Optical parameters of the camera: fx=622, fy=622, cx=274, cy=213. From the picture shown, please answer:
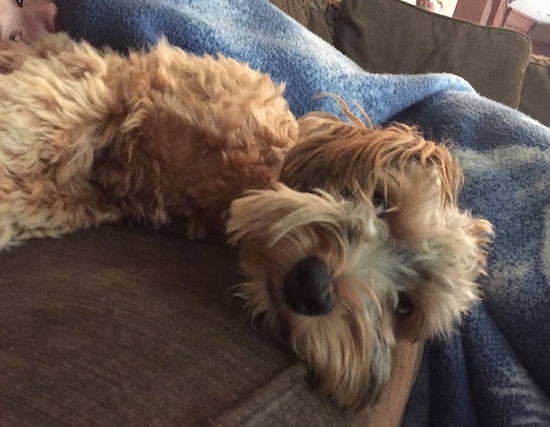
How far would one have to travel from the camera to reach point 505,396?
127cm

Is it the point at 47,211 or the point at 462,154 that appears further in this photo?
the point at 462,154

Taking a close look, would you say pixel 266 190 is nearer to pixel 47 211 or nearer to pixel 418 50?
pixel 47 211

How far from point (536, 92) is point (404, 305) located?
65.6 inches

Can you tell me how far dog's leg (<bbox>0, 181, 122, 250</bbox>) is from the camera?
1.11 meters

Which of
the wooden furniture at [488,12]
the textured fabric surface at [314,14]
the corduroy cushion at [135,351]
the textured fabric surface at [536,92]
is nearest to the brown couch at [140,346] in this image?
the corduroy cushion at [135,351]

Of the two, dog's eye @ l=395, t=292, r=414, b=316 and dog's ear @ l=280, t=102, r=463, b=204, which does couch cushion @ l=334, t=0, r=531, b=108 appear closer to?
dog's ear @ l=280, t=102, r=463, b=204

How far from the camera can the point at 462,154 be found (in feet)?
5.27

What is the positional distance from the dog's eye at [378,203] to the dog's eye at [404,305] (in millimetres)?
160

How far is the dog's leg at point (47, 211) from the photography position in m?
1.11

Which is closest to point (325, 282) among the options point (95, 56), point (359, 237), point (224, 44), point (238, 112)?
point (359, 237)

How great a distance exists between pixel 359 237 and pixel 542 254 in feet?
1.82

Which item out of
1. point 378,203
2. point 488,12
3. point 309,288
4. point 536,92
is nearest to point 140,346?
point 309,288

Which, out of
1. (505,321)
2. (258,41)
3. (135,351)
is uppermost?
(258,41)

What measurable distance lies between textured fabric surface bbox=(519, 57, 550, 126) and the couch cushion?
0.12m
